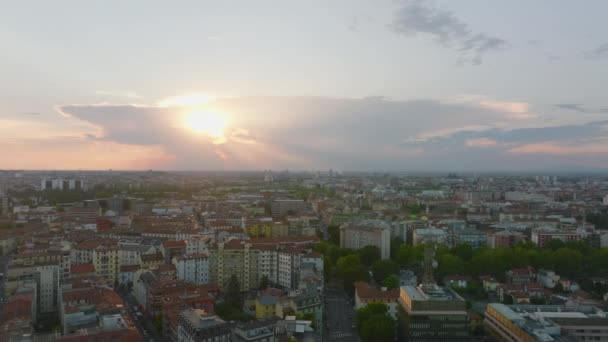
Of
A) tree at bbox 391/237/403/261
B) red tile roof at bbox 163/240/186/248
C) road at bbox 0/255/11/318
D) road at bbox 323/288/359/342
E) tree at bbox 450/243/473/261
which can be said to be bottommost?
road at bbox 323/288/359/342

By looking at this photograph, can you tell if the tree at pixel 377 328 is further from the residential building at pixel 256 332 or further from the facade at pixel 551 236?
the facade at pixel 551 236

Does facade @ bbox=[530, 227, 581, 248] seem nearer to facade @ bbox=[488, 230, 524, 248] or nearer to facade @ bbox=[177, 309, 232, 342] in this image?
facade @ bbox=[488, 230, 524, 248]

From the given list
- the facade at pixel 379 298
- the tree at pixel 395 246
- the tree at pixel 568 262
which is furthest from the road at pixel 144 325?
the tree at pixel 568 262

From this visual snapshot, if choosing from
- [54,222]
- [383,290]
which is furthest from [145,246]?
[54,222]

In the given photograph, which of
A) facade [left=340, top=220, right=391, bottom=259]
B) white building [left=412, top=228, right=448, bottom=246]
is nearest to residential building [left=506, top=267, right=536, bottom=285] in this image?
facade [left=340, top=220, right=391, bottom=259]

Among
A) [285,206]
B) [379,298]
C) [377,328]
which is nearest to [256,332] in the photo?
[377,328]

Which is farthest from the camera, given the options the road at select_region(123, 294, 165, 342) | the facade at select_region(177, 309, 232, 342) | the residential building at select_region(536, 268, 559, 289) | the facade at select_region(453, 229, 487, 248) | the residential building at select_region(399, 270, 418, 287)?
the facade at select_region(453, 229, 487, 248)

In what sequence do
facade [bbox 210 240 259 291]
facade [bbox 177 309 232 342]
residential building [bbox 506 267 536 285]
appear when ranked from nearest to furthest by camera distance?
facade [bbox 177 309 232 342], facade [bbox 210 240 259 291], residential building [bbox 506 267 536 285]
